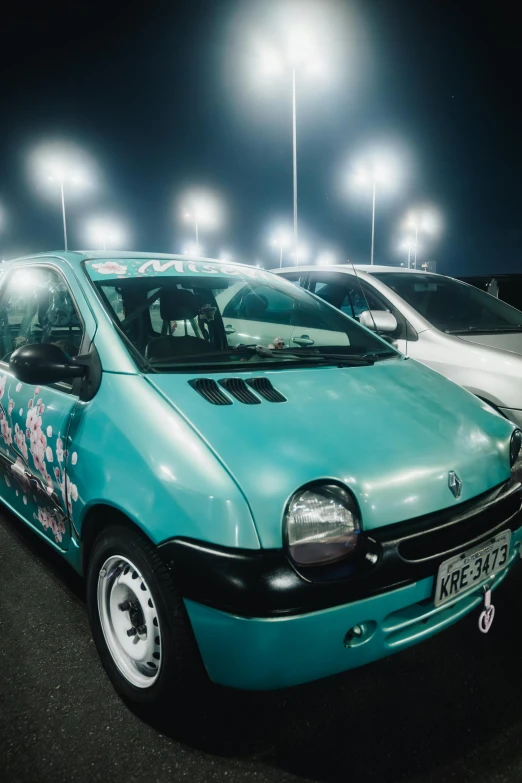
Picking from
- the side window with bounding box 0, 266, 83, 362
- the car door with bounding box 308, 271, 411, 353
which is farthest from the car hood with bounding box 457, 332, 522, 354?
the side window with bounding box 0, 266, 83, 362

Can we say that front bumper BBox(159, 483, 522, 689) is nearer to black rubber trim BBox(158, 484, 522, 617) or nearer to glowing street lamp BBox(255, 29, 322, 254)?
black rubber trim BBox(158, 484, 522, 617)

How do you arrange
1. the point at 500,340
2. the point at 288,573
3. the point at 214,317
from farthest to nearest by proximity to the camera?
the point at 500,340 → the point at 214,317 → the point at 288,573

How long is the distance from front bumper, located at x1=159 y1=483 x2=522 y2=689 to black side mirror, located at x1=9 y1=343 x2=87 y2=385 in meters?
0.87

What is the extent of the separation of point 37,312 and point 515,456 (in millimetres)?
2573

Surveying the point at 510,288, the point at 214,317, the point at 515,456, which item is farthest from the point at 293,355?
the point at 510,288

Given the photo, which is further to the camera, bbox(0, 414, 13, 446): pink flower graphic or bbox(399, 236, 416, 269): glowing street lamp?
bbox(399, 236, 416, 269): glowing street lamp

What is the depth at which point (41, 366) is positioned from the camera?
203cm

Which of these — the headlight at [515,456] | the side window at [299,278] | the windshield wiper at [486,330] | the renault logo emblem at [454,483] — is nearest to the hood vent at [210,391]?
the renault logo emblem at [454,483]

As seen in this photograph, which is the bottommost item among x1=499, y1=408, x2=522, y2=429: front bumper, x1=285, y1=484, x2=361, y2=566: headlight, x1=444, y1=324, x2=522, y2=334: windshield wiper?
x1=499, y1=408, x2=522, y2=429: front bumper

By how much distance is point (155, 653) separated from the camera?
5.81 feet

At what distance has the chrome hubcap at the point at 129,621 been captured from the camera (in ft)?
5.79

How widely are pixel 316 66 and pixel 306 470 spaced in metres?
14.2

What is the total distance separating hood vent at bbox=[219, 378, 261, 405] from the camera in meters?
1.91

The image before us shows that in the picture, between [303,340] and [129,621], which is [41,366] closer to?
[129,621]
